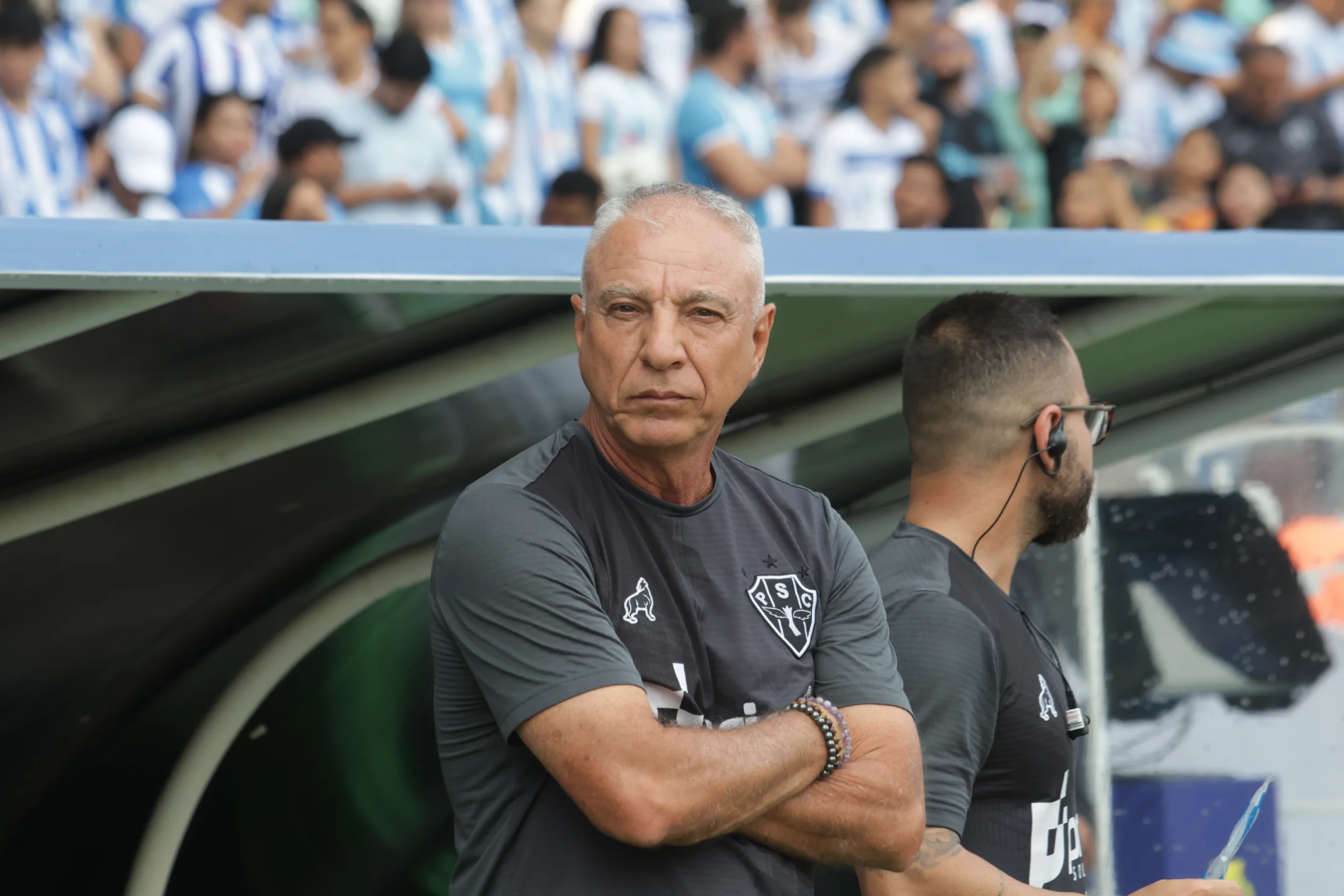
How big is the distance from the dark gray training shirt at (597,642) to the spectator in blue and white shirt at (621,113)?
4.15 metres

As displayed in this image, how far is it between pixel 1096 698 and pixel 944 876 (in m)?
1.64

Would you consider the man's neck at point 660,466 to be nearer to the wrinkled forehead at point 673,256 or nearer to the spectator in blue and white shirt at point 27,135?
the wrinkled forehead at point 673,256

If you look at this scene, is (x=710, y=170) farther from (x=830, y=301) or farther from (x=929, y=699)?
(x=929, y=699)

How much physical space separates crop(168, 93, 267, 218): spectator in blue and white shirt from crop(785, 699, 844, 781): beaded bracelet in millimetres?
3971

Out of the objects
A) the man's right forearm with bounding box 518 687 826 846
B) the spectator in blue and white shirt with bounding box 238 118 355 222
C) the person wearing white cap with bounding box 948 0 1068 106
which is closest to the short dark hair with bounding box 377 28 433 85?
the spectator in blue and white shirt with bounding box 238 118 355 222

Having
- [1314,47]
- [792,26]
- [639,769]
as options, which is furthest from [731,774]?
[1314,47]

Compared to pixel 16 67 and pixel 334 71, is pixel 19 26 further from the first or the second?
pixel 334 71

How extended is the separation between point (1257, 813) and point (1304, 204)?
15.0 ft

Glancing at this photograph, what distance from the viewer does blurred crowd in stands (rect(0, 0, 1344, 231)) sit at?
524 centimetres

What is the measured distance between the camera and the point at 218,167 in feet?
17.3

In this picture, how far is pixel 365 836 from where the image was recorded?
3240mm

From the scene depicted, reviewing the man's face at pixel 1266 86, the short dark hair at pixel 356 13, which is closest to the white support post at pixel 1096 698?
the short dark hair at pixel 356 13

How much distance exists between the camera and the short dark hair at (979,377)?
2.30 m

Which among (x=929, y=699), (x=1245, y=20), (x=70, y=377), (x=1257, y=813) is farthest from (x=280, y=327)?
(x=1245, y=20)
